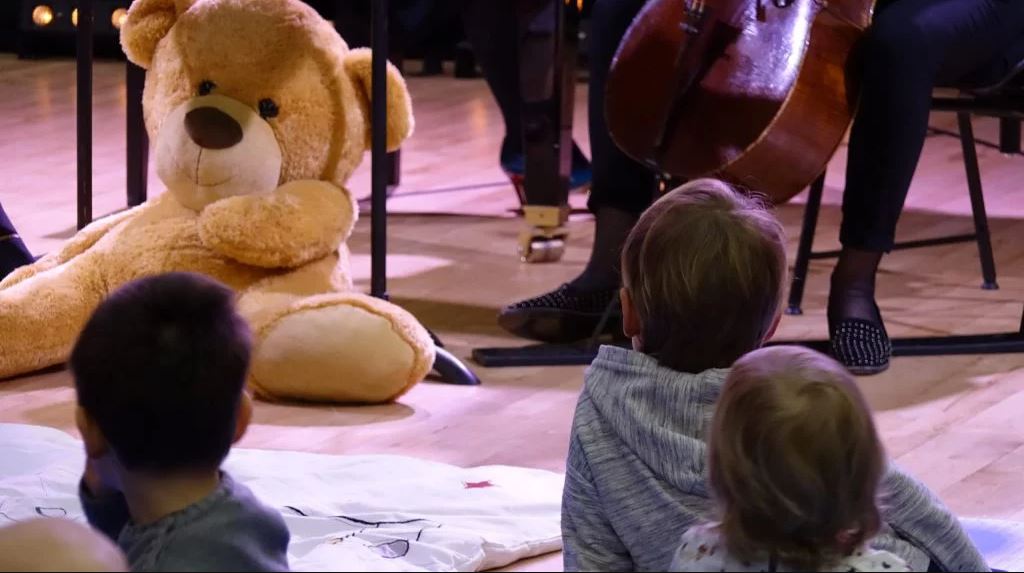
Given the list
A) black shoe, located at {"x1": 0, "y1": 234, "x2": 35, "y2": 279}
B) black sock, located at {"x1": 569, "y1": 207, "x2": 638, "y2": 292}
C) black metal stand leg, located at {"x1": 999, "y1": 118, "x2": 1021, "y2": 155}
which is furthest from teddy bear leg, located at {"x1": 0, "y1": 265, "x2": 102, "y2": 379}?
black metal stand leg, located at {"x1": 999, "y1": 118, "x2": 1021, "y2": 155}

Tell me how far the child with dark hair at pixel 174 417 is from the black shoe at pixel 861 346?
1442mm

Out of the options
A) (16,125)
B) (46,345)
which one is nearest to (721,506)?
(46,345)

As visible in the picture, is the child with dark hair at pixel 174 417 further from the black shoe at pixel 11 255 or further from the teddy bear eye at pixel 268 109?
the black shoe at pixel 11 255

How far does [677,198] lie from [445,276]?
5.46 feet

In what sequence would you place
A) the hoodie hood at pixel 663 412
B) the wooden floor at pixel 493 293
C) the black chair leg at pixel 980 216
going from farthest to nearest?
the black chair leg at pixel 980 216, the wooden floor at pixel 493 293, the hoodie hood at pixel 663 412

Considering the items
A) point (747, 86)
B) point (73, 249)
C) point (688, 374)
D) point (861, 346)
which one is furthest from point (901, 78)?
point (73, 249)

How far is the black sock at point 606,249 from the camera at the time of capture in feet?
8.69

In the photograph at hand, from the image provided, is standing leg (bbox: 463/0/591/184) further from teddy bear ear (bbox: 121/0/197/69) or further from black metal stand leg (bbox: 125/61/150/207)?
teddy bear ear (bbox: 121/0/197/69)

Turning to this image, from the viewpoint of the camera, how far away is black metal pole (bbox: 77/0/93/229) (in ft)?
8.49

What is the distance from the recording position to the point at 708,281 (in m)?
1.36

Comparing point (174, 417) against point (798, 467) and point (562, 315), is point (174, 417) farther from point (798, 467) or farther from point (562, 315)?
point (562, 315)

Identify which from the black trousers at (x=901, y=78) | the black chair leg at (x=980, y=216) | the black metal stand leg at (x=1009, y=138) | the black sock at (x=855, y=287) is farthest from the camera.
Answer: the black metal stand leg at (x=1009, y=138)

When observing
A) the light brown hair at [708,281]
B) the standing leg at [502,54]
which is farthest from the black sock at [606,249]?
the light brown hair at [708,281]

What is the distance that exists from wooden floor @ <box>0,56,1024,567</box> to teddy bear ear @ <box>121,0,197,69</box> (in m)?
0.51
